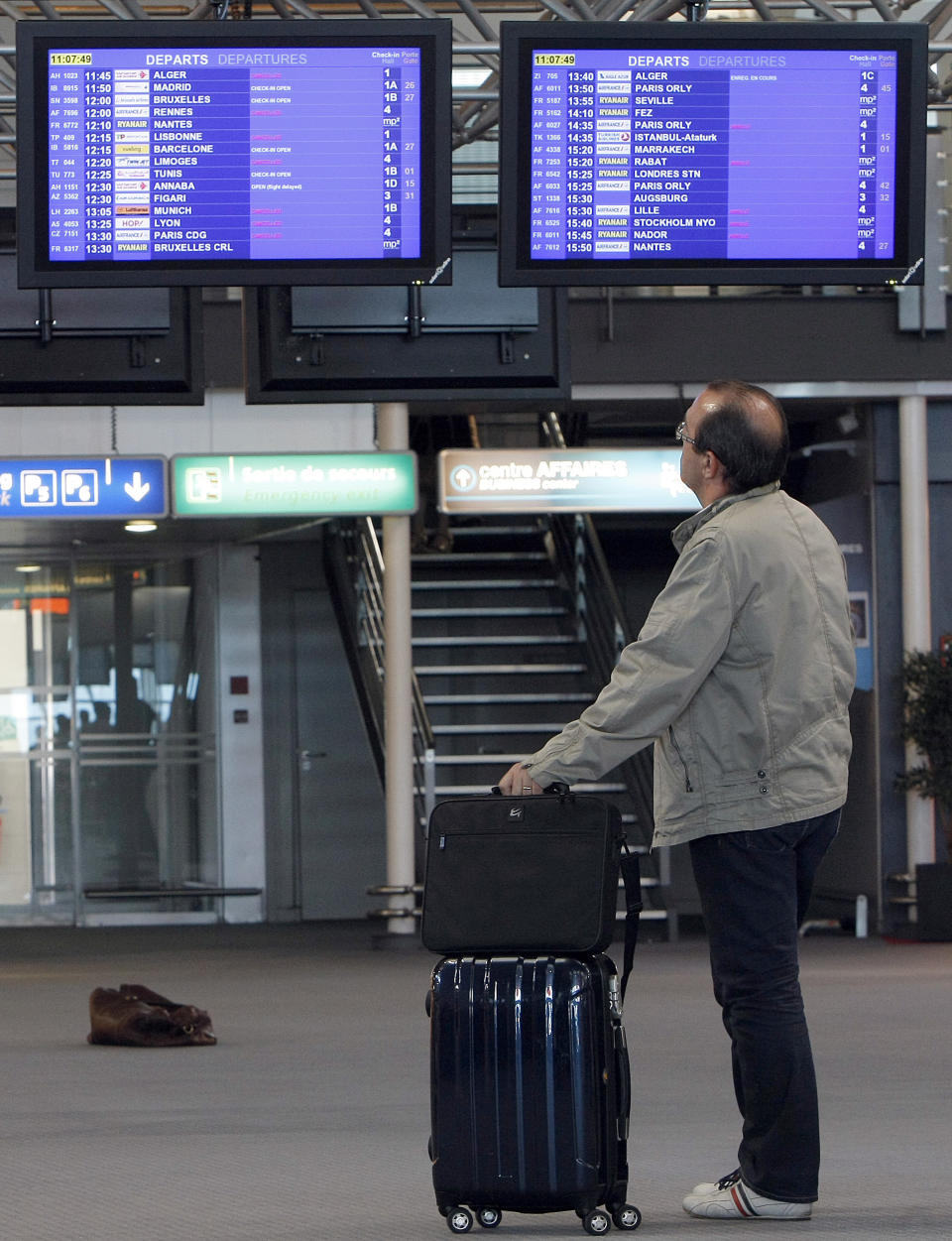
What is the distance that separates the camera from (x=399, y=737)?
452 inches

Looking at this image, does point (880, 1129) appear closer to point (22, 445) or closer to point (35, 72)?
point (35, 72)

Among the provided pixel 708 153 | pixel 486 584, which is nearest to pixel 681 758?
pixel 708 153

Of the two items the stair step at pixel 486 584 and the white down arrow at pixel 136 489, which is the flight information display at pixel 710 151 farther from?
the stair step at pixel 486 584

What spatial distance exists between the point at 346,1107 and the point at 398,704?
236 inches

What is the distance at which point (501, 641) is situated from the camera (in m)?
13.1

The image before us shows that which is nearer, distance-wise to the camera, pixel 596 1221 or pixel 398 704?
pixel 596 1221

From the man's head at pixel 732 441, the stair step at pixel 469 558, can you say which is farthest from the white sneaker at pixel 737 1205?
the stair step at pixel 469 558

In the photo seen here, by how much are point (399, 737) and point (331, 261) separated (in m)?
5.69

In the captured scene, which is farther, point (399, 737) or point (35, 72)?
point (399, 737)

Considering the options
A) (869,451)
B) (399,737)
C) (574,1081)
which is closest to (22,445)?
(399,737)

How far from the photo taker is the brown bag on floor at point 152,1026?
724cm

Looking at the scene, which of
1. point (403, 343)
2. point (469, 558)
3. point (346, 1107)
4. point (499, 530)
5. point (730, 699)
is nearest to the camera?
point (730, 699)

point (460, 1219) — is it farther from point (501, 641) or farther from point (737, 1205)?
point (501, 641)

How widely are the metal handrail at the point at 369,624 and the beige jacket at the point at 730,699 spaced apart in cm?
820
